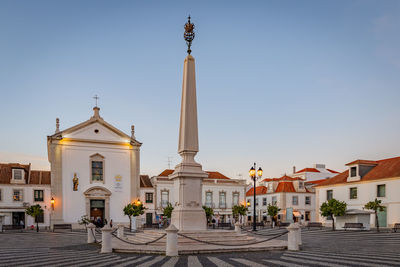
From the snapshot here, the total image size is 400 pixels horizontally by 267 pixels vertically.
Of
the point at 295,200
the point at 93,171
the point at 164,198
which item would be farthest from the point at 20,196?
the point at 295,200

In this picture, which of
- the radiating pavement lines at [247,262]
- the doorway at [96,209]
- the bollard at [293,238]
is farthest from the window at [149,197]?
the radiating pavement lines at [247,262]

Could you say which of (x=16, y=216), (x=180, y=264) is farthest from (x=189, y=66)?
(x=16, y=216)

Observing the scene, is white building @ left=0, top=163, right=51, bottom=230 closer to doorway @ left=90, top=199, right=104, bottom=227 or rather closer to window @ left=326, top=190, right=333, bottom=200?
doorway @ left=90, top=199, right=104, bottom=227

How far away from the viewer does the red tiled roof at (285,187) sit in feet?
175

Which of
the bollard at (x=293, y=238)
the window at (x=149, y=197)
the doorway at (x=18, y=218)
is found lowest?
the doorway at (x=18, y=218)

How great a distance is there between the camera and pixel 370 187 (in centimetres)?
3400

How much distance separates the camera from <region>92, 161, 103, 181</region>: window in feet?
125

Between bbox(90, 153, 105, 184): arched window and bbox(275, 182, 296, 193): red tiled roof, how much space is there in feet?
88.6

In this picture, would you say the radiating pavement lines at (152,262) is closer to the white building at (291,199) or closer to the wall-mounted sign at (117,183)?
the wall-mounted sign at (117,183)

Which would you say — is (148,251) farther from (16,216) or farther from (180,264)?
(16,216)

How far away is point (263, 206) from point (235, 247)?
152 ft

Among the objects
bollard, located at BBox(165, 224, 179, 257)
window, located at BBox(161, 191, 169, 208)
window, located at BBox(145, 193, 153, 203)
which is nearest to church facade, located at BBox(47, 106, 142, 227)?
window, located at BBox(145, 193, 153, 203)

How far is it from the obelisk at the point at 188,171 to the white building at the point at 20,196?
3068 centimetres

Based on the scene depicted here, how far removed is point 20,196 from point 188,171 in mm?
32971
